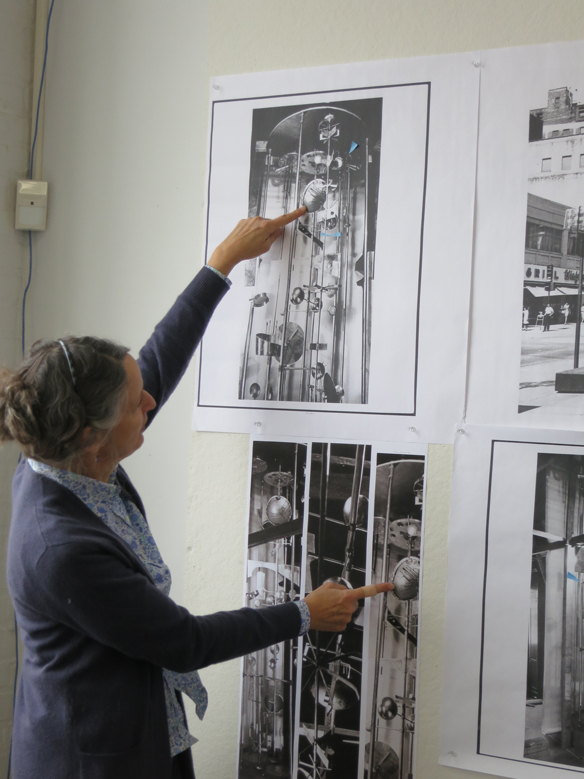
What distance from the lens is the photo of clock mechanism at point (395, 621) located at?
1041 mm

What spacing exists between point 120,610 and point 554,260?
31.5 inches

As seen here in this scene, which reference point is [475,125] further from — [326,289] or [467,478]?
[467,478]

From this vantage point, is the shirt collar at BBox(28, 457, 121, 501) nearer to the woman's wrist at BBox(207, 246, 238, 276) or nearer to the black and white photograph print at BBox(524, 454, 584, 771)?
the woman's wrist at BBox(207, 246, 238, 276)

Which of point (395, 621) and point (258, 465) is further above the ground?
point (258, 465)

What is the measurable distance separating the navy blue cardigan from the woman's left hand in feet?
1.52

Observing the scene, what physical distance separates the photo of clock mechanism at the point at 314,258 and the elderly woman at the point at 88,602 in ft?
0.98

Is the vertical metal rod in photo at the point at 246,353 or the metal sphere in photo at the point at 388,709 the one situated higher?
the vertical metal rod in photo at the point at 246,353

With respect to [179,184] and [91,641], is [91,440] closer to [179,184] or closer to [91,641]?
[91,641]

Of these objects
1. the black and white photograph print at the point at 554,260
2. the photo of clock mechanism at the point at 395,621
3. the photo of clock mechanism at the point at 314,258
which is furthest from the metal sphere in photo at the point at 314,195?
the photo of clock mechanism at the point at 395,621

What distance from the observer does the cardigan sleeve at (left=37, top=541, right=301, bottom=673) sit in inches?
30.5

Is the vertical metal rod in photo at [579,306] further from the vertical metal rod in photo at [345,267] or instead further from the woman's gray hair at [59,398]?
the woman's gray hair at [59,398]

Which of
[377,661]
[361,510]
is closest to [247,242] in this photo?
[361,510]

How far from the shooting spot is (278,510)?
3.67 ft

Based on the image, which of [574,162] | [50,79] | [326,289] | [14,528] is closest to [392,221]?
[326,289]
